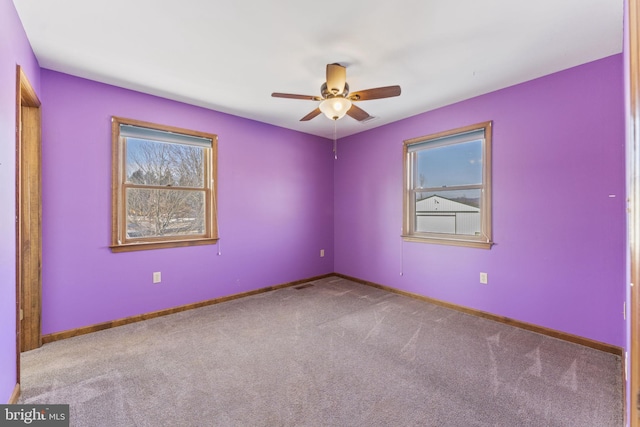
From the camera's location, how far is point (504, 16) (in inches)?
74.8

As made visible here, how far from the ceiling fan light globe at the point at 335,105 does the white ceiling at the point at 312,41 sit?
1.06 ft

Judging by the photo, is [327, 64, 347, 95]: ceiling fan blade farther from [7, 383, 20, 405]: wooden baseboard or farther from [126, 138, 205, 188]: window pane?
[7, 383, 20, 405]: wooden baseboard

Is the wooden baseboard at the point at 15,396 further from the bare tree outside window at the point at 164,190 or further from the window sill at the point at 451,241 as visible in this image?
the window sill at the point at 451,241

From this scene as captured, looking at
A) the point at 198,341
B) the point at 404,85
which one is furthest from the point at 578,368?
the point at 198,341

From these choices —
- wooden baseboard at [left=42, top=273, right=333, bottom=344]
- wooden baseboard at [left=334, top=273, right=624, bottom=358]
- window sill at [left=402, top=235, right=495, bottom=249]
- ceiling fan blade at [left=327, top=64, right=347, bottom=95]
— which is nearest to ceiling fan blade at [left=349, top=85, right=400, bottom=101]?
ceiling fan blade at [left=327, top=64, right=347, bottom=95]

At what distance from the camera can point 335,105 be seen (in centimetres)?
249

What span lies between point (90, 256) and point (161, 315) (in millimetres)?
949

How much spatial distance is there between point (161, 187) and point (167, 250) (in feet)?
2.36

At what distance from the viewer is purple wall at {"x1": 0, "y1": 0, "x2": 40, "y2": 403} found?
1.61m

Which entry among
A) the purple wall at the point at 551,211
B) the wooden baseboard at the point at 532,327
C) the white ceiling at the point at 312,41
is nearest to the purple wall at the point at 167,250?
the white ceiling at the point at 312,41

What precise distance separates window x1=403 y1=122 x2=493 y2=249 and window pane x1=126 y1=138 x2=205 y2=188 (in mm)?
2739

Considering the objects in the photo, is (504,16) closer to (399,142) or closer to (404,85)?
(404,85)

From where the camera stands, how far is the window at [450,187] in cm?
325

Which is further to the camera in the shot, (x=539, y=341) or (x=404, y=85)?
(x=404, y=85)
